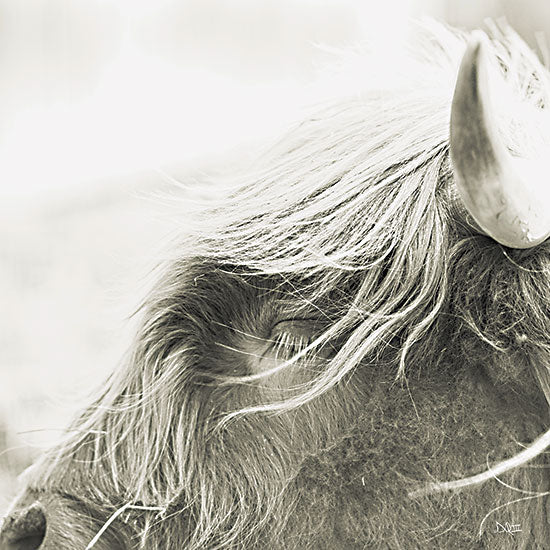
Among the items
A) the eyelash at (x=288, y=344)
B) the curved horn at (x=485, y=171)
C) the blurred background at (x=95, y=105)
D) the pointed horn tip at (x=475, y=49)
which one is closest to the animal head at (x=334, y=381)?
the eyelash at (x=288, y=344)

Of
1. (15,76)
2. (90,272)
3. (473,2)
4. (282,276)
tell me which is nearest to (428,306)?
(282,276)

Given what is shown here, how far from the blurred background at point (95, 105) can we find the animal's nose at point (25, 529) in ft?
3.62

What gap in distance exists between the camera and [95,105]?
3.53 metres

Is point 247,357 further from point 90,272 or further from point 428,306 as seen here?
point 90,272

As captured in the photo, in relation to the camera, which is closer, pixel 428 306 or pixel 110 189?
pixel 428 306

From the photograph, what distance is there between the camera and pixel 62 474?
1.34 meters

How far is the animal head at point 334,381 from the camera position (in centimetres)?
115

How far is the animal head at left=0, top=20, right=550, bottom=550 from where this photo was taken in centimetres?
115

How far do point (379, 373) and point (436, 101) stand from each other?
0.57m

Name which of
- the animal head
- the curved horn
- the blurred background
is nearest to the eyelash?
the animal head
